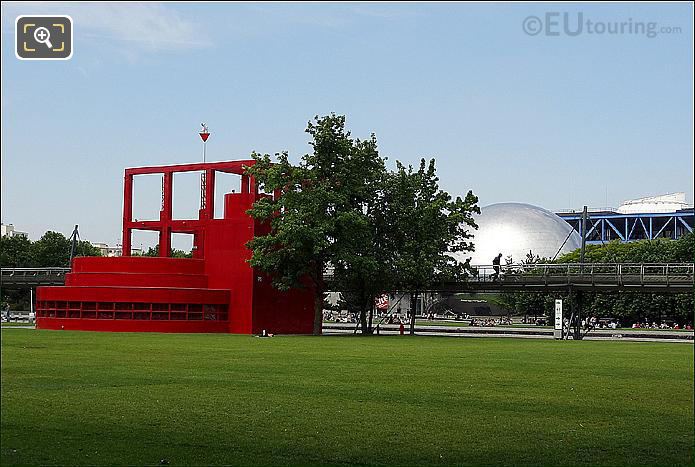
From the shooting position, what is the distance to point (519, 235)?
A: 6107 inches

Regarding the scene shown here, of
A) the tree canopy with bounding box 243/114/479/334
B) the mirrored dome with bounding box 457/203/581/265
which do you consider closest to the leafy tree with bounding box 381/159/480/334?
the tree canopy with bounding box 243/114/479/334

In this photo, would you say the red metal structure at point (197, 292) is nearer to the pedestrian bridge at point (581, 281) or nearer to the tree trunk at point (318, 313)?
the tree trunk at point (318, 313)

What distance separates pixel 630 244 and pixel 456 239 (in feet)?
174

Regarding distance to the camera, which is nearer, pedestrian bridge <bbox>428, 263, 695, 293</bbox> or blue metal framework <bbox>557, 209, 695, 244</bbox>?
pedestrian bridge <bbox>428, 263, 695, 293</bbox>

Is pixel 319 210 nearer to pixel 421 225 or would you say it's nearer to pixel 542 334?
pixel 421 225

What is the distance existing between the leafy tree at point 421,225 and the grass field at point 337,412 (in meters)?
35.5

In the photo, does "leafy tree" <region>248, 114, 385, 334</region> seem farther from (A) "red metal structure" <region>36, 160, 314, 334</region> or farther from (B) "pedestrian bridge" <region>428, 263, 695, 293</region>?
(B) "pedestrian bridge" <region>428, 263, 695, 293</region>

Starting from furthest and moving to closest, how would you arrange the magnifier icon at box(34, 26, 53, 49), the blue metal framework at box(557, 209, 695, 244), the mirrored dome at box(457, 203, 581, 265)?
the blue metal framework at box(557, 209, 695, 244), the mirrored dome at box(457, 203, 581, 265), the magnifier icon at box(34, 26, 53, 49)

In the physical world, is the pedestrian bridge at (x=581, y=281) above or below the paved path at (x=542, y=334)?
above

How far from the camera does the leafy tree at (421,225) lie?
2758 inches

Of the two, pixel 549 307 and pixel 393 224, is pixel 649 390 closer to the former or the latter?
pixel 393 224

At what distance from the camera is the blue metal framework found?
179 m

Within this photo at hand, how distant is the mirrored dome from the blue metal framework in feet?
69.9

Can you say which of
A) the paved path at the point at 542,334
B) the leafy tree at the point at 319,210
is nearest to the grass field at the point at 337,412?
the leafy tree at the point at 319,210
